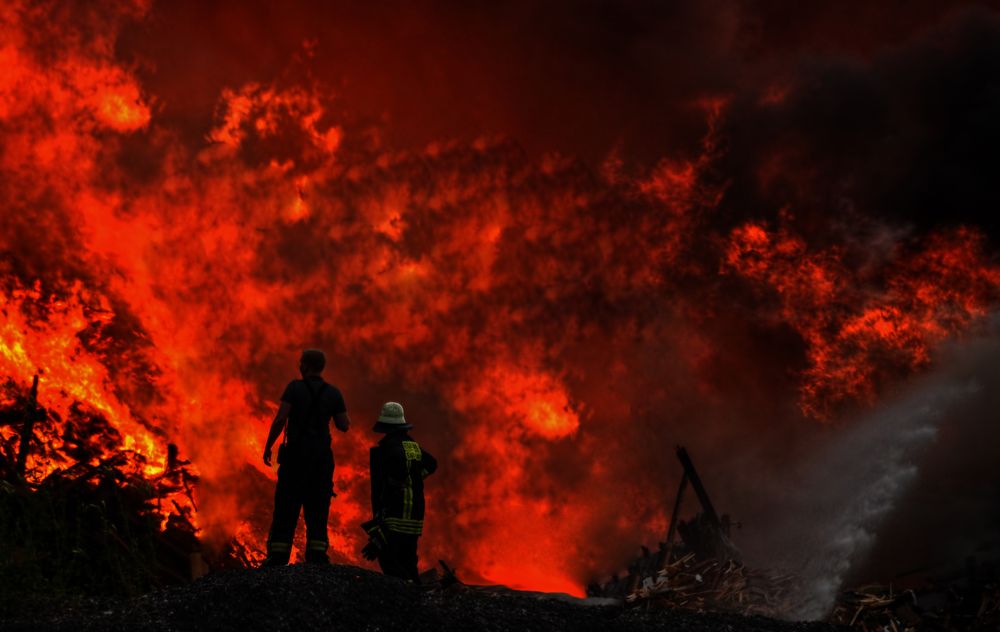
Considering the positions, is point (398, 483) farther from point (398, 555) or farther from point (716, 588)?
point (716, 588)

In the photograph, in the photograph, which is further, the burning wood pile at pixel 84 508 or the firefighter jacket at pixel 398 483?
the firefighter jacket at pixel 398 483

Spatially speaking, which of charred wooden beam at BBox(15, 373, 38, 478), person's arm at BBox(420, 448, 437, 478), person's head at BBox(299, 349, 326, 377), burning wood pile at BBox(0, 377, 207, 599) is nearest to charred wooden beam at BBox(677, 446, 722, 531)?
person's arm at BBox(420, 448, 437, 478)

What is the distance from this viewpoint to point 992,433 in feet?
39.9

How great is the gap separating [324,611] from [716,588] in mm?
5600

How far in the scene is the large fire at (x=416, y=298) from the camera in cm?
1367

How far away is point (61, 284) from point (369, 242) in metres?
4.60

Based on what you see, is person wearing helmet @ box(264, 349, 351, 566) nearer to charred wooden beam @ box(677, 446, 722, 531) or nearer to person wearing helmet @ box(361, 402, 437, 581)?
person wearing helmet @ box(361, 402, 437, 581)

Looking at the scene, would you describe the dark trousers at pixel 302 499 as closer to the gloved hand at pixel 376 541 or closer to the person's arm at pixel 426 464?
the gloved hand at pixel 376 541

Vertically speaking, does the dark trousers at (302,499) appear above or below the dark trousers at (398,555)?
above

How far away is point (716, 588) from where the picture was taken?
34.5 ft

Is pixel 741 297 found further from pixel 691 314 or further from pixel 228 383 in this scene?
pixel 228 383

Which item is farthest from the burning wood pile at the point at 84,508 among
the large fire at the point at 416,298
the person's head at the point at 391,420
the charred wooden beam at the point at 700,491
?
the charred wooden beam at the point at 700,491

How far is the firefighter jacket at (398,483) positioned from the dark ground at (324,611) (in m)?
1.12

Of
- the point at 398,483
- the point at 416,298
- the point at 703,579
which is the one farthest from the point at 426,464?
the point at 416,298
